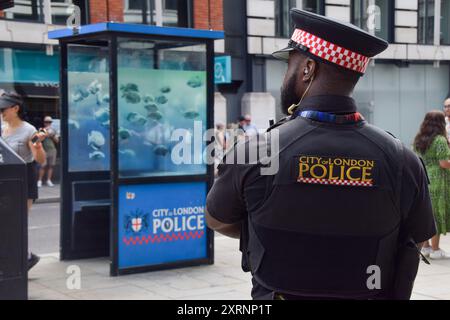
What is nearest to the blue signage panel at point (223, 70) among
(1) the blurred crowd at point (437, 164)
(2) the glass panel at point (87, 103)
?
(1) the blurred crowd at point (437, 164)

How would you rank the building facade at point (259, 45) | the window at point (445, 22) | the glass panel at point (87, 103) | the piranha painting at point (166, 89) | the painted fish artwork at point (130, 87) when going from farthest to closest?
1. the window at point (445, 22)
2. the building facade at point (259, 45)
3. the glass panel at point (87, 103)
4. the piranha painting at point (166, 89)
5. the painted fish artwork at point (130, 87)

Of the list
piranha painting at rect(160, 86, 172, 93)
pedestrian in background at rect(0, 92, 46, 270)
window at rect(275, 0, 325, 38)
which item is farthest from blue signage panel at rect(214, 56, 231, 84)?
pedestrian in background at rect(0, 92, 46, 270)

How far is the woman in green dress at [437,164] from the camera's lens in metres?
8.37

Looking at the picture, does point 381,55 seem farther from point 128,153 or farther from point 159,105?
point 128,153

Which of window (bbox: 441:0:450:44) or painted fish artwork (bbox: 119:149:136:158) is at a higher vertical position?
window (bbox: 441:0:450:44)

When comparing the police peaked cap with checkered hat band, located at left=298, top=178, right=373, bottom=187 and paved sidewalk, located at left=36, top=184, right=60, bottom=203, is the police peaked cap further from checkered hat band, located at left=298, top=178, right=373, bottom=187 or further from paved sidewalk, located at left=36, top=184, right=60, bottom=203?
paved sidewalk, located at left=36, top=184, right=60, bottom=203

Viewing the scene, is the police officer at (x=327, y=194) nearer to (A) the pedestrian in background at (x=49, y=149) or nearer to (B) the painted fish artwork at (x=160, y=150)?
(B) the painted fish artwork at (x=160, y=150)

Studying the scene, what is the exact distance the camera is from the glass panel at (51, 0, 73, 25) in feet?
65.5

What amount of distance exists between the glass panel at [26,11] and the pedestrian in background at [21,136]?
41.5ft

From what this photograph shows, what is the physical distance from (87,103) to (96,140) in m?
0.43

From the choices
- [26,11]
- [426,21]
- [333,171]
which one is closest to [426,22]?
[426,21]

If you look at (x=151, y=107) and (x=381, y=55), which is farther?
(x=381, y=55)

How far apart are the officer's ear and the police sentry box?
4.98m

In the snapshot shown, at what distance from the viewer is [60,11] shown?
20078mm
